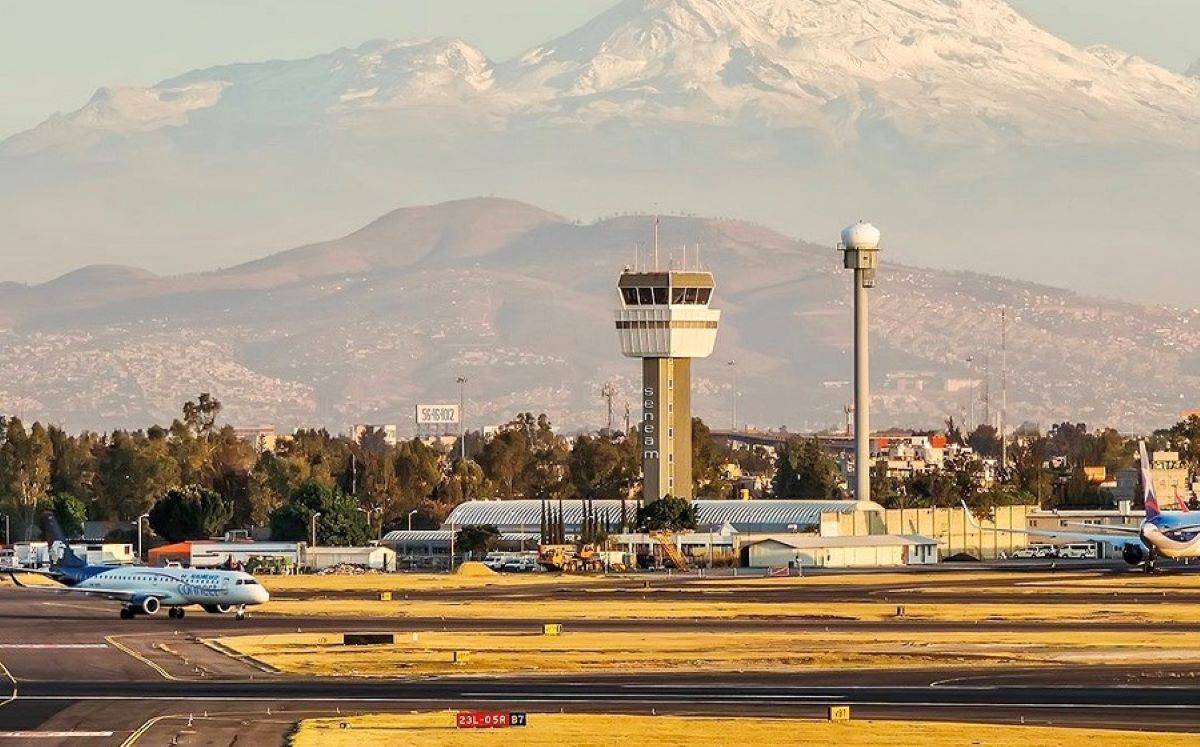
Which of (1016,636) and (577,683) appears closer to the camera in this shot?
(577,683)

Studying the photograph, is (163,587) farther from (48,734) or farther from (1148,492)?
(1148,492)

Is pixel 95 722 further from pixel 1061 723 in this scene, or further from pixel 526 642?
pixel 526 642

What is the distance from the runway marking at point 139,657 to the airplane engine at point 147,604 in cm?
1620

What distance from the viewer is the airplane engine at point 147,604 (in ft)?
442

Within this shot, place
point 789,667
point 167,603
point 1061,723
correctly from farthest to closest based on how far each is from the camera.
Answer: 1. point 167,603
2. point 789,667
3. point 1061,723

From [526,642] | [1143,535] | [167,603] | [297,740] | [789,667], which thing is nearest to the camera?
[297,740]

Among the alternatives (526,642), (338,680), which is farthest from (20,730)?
(526,642)

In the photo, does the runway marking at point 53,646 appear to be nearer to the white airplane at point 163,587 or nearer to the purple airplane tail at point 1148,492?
the white airplane at point 163,587

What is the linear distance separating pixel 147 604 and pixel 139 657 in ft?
107

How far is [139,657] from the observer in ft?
337

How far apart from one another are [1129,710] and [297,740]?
27368mm

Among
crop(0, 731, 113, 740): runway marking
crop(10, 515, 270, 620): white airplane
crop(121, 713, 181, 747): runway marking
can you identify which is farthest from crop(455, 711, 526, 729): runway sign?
crop(10, 515, 270, 620): white airplane

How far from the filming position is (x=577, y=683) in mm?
88500

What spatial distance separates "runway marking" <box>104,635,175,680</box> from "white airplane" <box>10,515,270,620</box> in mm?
15754
